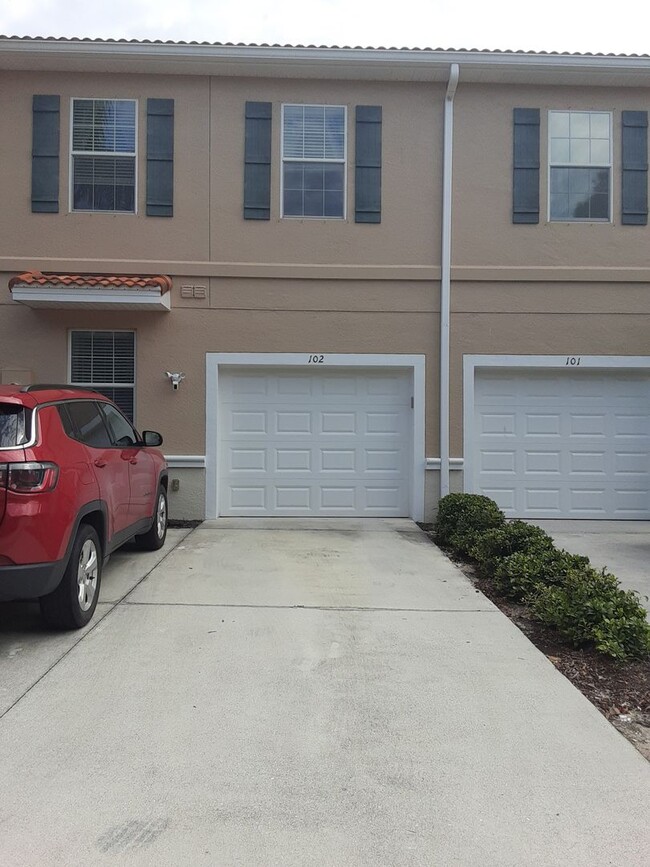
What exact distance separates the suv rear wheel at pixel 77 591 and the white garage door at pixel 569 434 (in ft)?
19.7

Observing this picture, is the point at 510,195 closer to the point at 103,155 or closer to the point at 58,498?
the point at 103,155

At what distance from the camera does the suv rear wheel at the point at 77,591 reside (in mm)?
4465

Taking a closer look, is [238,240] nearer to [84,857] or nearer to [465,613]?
[465,613]

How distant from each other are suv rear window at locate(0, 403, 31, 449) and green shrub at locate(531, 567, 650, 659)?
391cm

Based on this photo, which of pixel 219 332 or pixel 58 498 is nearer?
pixel 58 498

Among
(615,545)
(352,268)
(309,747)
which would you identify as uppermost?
(352,268)

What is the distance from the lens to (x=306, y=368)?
9227 millimetres

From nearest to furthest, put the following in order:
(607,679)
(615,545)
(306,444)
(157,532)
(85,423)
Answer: (607,679), (85,423), (157,532), (615,545), (306,444)

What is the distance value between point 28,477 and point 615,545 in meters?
6.68

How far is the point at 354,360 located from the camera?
9.13 metres

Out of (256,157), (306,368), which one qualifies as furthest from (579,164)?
(306,368)

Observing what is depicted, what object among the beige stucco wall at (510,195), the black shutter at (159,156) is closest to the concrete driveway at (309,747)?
the beige stucco wall at (510,195)

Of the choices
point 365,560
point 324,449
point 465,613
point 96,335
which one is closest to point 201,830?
point 465,613

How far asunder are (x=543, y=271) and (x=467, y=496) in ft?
11.2
